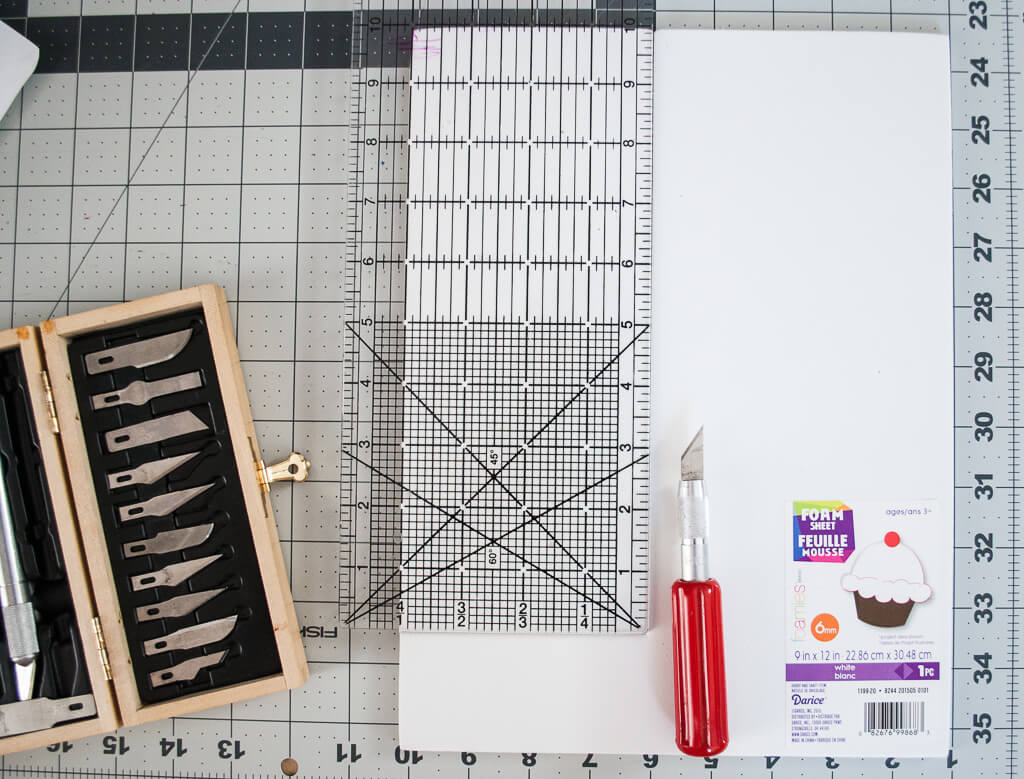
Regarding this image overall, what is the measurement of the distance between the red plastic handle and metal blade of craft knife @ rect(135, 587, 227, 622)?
59cm

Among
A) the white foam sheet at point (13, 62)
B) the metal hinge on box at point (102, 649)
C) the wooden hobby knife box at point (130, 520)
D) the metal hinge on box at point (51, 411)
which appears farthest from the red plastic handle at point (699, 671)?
the white foam sheet at point (13, 62)

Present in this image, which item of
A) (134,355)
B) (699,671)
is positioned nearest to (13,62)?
(134,355)

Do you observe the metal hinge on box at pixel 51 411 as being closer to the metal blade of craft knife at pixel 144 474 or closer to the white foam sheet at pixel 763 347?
the metal blade of craft knife at pixel 144 474

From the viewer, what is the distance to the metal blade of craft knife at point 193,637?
85cm

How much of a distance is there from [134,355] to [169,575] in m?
0.28

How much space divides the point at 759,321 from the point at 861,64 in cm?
37

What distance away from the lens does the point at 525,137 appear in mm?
890

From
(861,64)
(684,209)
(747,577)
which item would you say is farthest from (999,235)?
(747,577)

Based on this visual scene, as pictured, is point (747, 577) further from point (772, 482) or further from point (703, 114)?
point (703, 114)

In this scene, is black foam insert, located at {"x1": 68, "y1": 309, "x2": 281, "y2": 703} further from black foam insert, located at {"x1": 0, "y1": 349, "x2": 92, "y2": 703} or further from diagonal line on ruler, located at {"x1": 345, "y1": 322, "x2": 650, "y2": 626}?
diagonal line on ruler, located at {"x1": 345, "y1": 322, "x2": 650, "y2": 626}

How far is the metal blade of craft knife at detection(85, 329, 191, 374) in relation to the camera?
0.86 meters

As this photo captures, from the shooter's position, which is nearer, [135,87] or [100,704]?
[100,704]

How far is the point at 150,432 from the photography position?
86 cm

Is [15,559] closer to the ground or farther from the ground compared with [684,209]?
closer to the ground
